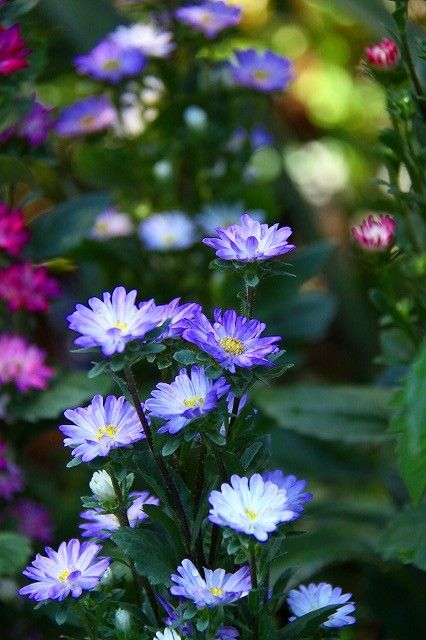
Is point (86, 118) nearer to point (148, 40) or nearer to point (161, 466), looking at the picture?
point (148, 40)

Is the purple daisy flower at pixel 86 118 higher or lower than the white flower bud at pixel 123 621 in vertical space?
lower

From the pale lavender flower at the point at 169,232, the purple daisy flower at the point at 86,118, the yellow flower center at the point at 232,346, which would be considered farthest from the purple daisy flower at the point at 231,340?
the purple daisy flower at the point at 86,118

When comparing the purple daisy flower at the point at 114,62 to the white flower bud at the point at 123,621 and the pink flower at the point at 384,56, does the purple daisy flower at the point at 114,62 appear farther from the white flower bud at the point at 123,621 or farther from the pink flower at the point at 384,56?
the white flower bud at the point at 123,621

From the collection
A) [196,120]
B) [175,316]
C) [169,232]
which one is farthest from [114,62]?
[175,316]

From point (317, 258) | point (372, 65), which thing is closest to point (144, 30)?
point (317, 258)

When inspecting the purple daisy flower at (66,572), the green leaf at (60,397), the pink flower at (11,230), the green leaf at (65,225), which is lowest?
the green leaf at (60,397)

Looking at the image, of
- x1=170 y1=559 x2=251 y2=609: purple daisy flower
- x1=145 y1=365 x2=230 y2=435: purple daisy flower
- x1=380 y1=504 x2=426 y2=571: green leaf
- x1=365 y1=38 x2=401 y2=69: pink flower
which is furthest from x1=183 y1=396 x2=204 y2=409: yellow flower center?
x1=365 y1=38 x2=401 y2=69: pink flower

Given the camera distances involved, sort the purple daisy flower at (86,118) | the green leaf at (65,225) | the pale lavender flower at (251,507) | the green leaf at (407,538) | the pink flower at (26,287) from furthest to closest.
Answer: the purple daisy flower at (86,118)
the green leaf at (65,225)
the pink flower at (26,287)
the green leaf at (407,538)
the pale lavender flower at (251,507)
